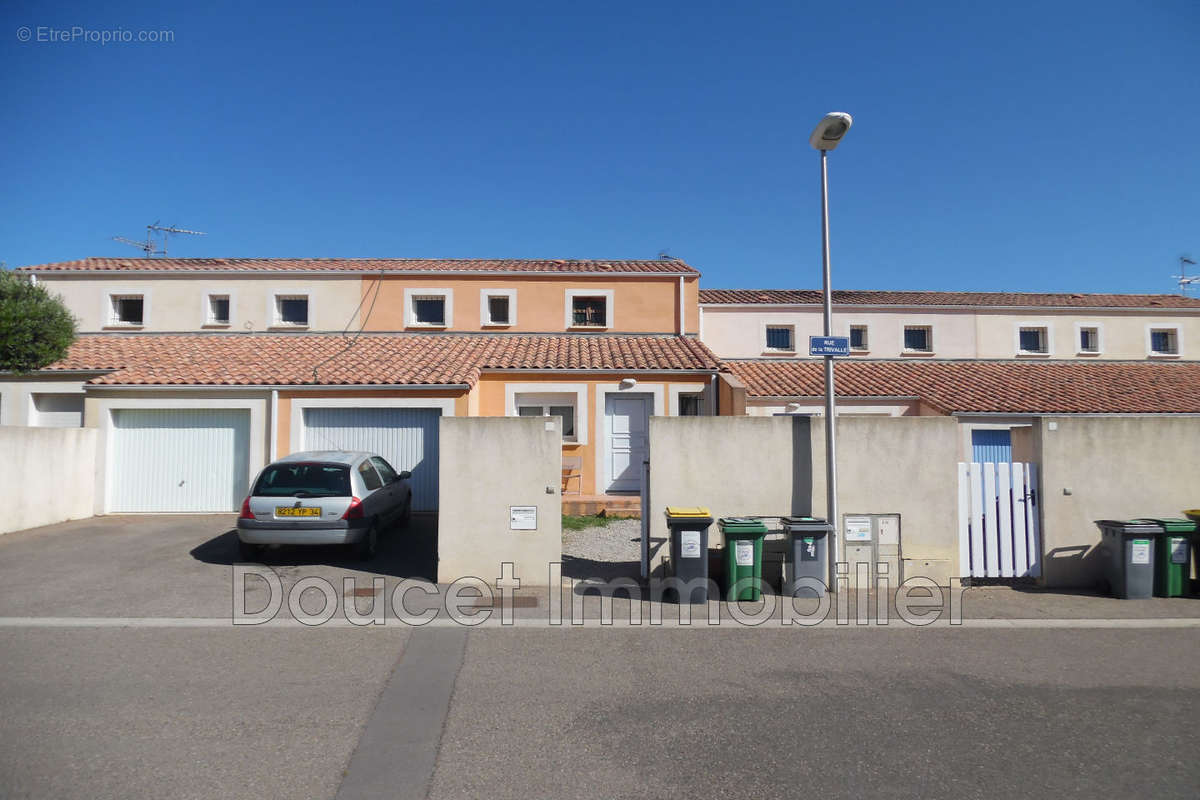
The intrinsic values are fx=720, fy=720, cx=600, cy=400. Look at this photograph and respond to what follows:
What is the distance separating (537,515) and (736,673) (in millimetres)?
3778

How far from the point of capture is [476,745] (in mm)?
4516

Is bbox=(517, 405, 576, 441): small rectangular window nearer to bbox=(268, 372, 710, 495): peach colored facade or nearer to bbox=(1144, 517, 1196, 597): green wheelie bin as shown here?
bbox=(268, 372, 710, 495): peach colored facade

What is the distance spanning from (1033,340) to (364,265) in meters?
22.2

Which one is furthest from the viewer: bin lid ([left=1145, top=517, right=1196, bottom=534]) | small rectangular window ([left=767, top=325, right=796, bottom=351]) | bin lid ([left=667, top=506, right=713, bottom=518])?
small rectangular window ([left=767, top=325, right=796, bottom=351])

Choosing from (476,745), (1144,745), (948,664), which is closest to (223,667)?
(476,745)

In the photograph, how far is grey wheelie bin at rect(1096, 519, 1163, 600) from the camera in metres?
8.50

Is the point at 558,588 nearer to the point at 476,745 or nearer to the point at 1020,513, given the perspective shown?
the point at 476,745

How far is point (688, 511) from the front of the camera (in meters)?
8.71

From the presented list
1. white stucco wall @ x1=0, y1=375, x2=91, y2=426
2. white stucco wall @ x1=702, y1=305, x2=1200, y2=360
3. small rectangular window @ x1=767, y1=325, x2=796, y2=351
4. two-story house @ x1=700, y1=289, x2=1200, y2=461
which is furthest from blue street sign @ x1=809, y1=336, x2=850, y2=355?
small rectangular window @ x1=767, y1=325, x2=796, y2=351

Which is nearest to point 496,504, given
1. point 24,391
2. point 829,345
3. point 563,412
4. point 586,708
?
point 586,708

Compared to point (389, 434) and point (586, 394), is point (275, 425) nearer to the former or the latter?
point (389, 434)

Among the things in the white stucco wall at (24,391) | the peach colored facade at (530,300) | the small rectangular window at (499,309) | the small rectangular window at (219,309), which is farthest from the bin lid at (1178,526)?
the small rectangular window at (219,309)

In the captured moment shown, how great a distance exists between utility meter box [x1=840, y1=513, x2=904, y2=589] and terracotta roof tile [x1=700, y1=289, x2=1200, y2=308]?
15.5 meters

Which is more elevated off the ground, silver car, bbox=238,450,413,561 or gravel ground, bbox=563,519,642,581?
silver car, bbox=238,450,413,561
